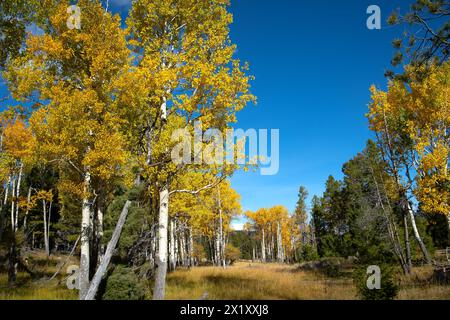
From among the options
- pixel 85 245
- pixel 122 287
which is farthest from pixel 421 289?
pixel 85 245

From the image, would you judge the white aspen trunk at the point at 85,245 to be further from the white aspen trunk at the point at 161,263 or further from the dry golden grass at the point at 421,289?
the dry golden grass at the point at 421,289

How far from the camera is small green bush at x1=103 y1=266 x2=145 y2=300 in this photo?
7902 millimetres

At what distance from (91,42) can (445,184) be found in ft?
47.2

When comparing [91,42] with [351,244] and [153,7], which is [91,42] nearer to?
[153,7]

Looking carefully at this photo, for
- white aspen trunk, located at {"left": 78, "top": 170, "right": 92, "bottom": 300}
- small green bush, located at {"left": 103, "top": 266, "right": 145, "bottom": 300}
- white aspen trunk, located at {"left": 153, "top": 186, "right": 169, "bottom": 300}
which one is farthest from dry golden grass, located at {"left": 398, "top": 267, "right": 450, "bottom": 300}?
white aspen trunk, located at {"left": 78, "top": 170, "right": 92, "bottom": 300}

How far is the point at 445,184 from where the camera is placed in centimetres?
1220

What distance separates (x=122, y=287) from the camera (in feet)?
26.5

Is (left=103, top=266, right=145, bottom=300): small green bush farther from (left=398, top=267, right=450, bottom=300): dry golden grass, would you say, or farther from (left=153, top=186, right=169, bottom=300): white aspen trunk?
(left=398, top=267, right=450, bottom=300): dry golden grass

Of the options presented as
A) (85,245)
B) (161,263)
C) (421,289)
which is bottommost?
(421,289)

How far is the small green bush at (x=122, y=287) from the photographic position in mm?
7902

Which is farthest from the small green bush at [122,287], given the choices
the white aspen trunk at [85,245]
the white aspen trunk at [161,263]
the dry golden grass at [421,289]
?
the dry golden grass at [421,289]

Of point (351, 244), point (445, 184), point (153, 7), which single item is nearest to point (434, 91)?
point (445, 184)

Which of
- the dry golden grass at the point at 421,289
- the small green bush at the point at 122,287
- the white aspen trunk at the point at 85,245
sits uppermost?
the white aspen trunk at the point at 85,245

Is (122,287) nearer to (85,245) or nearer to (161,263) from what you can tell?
(161,263)
